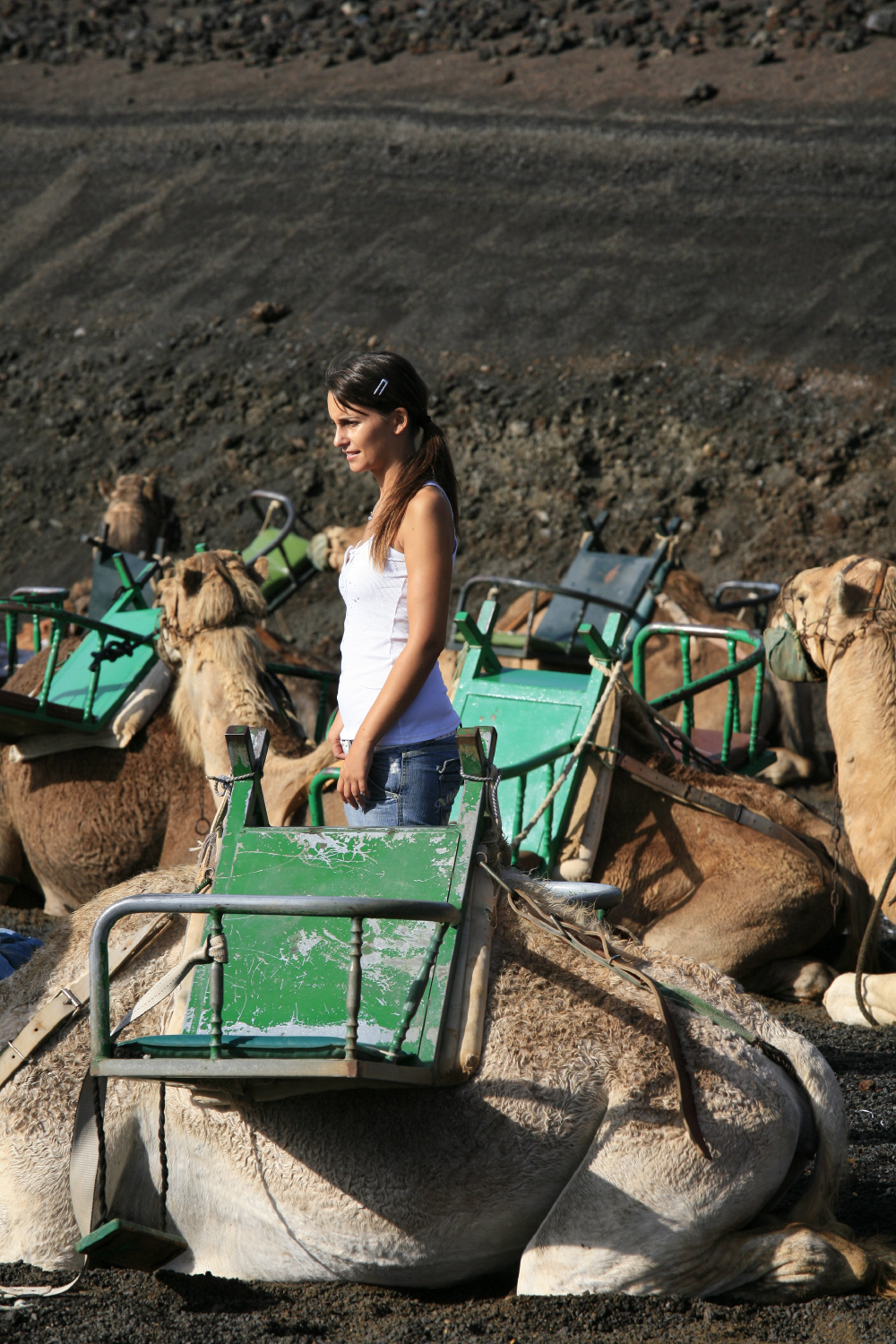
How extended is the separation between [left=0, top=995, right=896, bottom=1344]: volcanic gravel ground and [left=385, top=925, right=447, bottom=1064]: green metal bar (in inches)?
21.7

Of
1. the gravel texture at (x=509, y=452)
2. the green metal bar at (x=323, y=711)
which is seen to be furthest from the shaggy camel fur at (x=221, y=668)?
the gravel texture at (x=509, y=452)

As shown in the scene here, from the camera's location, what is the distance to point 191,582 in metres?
5.84

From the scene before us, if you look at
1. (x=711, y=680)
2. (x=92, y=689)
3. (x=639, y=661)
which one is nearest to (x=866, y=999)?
(x=711, y=680)

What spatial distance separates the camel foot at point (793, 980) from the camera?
5.59 m

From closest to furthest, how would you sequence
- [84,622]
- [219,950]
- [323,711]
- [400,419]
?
[219,950] → [400,419] → [84,622] → [323,711]

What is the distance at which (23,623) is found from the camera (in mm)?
13633

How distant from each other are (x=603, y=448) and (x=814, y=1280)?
52.0ft

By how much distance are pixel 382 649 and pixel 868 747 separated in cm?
259

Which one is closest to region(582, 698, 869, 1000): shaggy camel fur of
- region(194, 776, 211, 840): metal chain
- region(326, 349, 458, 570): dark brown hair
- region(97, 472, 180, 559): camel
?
region(194, 776, 211, 840): metal chain

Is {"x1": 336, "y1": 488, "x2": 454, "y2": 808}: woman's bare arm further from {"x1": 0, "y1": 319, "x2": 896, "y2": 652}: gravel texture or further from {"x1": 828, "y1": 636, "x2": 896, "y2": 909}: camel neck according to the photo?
{"x1": 0, "y1": 319, "x2": 896, "y2": 652}: gravel texture

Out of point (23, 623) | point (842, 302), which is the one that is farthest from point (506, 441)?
point (23, 623)

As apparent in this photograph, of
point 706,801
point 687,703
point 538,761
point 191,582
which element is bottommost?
point 687,703

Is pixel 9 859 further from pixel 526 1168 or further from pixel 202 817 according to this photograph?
pixel 526 1168

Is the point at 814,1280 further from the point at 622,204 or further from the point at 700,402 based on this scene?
the point at 622,204
